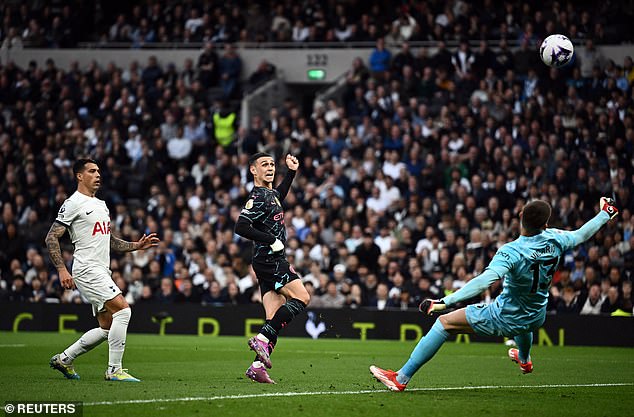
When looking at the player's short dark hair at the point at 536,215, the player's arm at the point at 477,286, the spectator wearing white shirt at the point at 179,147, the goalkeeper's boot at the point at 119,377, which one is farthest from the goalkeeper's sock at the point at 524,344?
the spectator wearing white shirt at the point at 179,147

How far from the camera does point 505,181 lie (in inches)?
918

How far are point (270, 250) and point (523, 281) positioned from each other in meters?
3.14

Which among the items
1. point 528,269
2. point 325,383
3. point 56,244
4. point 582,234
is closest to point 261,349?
point 325,383

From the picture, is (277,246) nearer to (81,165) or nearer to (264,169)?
(264,169)

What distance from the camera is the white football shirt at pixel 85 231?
11.5 metres

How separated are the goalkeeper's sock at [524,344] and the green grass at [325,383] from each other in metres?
0.32

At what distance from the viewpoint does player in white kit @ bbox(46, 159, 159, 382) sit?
11.3 meters

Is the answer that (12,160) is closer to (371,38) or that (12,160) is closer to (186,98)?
(186,98)

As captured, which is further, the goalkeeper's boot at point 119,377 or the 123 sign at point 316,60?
the 123 sign at point 316,60

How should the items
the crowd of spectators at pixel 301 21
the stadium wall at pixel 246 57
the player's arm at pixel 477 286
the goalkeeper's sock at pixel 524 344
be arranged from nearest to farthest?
the player's arm at pixel 477 286
the goalkeeper's sock at pixel 524 344
the crowd of spectators at pixel 301 21
the stadium wall at pixel 246 57

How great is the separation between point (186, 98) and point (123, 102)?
1727 mm

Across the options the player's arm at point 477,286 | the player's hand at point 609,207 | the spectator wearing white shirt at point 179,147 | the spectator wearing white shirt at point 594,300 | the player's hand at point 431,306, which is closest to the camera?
the player's hand at point 431,306

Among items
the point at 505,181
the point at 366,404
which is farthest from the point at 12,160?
the point at 366,404

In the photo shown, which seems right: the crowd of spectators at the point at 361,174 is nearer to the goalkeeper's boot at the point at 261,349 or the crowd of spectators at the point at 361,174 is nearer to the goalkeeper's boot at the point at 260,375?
the goalkeeper's boot at the point at 261,349
